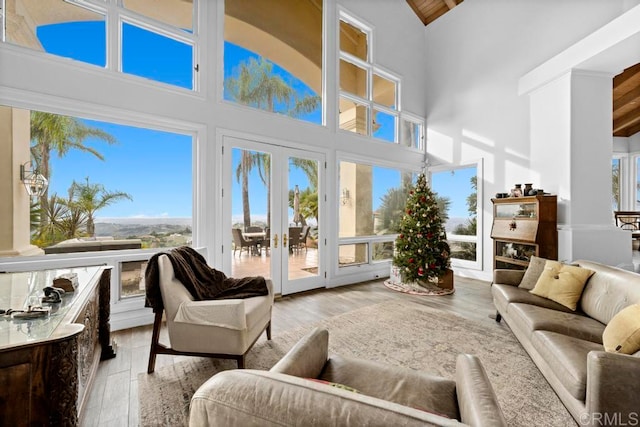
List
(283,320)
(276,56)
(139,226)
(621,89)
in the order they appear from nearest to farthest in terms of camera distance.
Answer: (139,226) < (283,320) < (276,56) < (621,89)

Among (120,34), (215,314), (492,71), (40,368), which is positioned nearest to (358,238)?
(215,314)

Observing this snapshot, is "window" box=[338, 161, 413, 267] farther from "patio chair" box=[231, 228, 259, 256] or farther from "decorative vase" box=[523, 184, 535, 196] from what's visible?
"decorative vase" box=[523, 184, 535, 196]

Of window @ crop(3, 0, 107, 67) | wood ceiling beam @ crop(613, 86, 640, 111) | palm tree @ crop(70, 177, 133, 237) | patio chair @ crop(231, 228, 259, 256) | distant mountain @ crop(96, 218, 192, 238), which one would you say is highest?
wood ceiling beam @ crop(613, 86, 640, 111)

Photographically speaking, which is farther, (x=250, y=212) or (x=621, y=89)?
(x=621, y=89)

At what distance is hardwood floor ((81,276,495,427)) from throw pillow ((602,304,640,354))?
1902 millimetres

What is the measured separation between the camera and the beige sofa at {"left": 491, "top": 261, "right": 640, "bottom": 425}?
1529mm

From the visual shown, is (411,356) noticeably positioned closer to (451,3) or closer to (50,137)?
(50,137)

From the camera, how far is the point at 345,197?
570 centimetres

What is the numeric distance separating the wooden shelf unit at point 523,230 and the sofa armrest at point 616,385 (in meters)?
3.35

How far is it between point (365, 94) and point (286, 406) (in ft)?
20.6

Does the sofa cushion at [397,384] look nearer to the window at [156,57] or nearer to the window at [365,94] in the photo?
the window at [156,57]

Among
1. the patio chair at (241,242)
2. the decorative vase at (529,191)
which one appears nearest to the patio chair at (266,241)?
the patio chair at (241,242)

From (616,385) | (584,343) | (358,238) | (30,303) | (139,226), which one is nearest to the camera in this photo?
(616,385)

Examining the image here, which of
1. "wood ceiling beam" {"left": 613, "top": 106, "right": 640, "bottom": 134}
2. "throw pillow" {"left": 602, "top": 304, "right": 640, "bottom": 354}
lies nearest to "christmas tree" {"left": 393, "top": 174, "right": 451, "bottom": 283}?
"throw pillow" {"left": 602, "top": 304, "right": 640, "bottom": 354}
